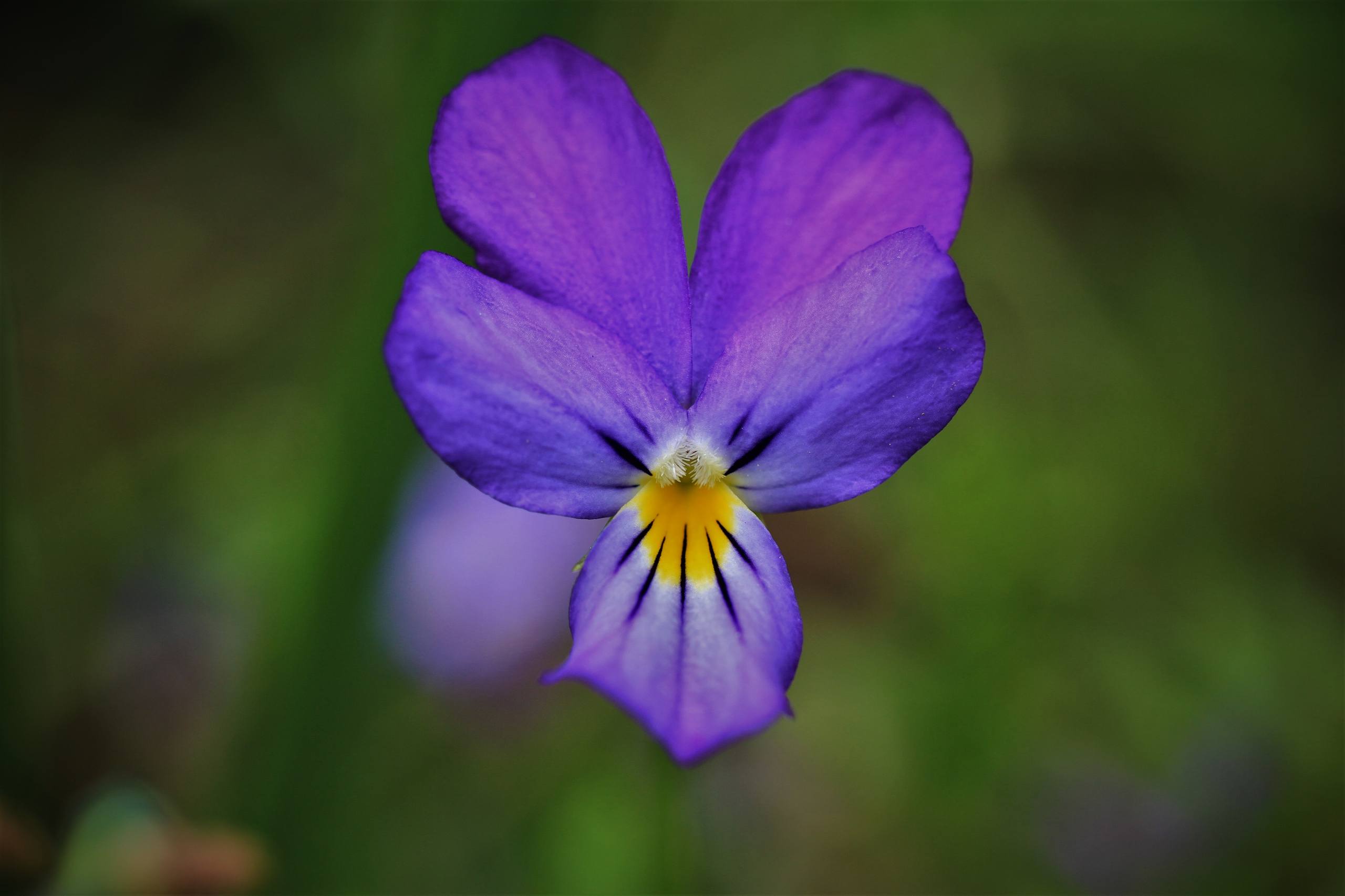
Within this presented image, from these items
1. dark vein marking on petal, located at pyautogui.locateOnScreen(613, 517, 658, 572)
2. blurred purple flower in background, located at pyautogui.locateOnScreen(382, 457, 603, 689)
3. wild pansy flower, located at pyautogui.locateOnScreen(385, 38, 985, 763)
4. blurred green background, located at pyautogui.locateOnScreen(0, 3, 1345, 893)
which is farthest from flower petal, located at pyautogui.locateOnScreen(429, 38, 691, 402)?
blurred purple flower in background, located at pyautogui.locateOnScreen(382, 457, 603, 689)

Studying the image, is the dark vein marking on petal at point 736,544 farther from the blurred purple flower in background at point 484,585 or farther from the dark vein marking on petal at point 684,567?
the blurred purple flower in background at point 484,585

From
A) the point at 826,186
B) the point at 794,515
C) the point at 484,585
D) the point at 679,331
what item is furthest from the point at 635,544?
the point at 794,515

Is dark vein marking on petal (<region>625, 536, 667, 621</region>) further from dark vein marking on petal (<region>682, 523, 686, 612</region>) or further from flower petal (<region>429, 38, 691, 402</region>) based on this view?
flower petal (<region>429, 38, 691, 402</region>)

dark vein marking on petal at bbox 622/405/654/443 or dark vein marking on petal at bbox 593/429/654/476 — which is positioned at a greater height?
dark vein marking on petal at bbox 622/405/654/443

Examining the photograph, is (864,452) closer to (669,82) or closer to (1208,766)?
(1208,766)

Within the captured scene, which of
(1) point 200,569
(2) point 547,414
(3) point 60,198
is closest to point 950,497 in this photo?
(1) point 200,569

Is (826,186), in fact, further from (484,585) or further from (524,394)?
(484,585)
